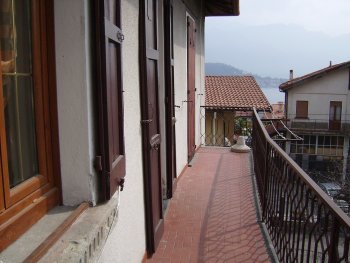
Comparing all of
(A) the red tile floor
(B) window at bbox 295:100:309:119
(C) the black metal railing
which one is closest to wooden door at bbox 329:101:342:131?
(B) window at bbox 295:100:309:119

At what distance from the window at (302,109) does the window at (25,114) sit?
27077mm

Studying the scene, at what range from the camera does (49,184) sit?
184cm

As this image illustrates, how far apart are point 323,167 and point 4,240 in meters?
29.1

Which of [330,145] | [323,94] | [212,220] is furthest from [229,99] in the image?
[330,145]

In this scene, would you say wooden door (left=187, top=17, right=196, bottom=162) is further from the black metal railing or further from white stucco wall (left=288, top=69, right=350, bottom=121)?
white stucco wall (left=288, top=69, right=350, bottom=121)

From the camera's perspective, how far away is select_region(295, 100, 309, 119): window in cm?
2722

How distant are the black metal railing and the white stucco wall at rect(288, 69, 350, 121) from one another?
23.7 meters

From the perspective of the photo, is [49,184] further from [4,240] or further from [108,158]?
[4,240]

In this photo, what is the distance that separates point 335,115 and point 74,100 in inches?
1120

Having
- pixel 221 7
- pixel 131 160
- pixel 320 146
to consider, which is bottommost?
pixel 320 146

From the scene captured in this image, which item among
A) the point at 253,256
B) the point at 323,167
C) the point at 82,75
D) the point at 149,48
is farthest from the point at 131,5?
the point at 323,167

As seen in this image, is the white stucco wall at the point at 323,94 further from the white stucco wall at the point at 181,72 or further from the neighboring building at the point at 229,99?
the white stucco wall at the point at 181,72

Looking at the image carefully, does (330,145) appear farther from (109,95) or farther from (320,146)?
(109,95)

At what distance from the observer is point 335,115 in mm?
27641
